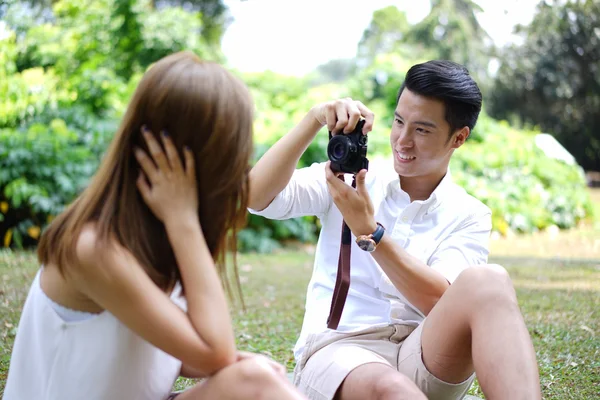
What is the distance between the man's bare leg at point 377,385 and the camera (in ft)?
6.38

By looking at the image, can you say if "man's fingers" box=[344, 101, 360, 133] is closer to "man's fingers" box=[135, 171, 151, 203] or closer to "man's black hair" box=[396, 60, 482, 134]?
→ "man's black hair" box=[396, 60, 482, 134]

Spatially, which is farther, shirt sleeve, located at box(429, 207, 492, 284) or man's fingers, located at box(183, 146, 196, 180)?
shirt sleeve, located at box(429, 207, 492, 284)

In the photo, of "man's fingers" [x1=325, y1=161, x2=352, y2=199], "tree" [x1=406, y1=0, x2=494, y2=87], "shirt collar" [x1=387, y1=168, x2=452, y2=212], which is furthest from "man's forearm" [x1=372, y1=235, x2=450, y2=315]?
"tree" [x1=406, y1=0, x2=494, y2=87]

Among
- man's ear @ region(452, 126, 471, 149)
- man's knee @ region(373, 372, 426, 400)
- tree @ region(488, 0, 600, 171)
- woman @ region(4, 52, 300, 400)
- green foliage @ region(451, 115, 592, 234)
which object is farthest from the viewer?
tree @ region(488, 0, 600, 171)

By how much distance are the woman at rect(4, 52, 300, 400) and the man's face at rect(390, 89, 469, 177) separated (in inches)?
38.1

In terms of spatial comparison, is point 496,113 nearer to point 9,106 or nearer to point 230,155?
point 9,106

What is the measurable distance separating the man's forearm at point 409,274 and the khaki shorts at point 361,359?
0.34 ft

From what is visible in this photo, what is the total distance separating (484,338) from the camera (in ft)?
6.61

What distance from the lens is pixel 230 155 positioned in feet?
5.43

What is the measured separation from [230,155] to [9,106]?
659 cm

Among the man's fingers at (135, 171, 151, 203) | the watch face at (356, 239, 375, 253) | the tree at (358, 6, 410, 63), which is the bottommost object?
the tree at (358, 6, 410, 63)

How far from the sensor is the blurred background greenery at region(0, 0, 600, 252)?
6.87 m

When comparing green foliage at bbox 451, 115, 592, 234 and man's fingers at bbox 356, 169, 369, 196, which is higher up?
man's fingers at bbox 356, 169, 369, 196

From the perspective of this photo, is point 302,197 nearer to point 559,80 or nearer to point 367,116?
point 367,116
